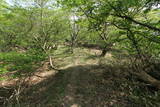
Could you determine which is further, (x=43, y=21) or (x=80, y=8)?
(x=43, y=21)

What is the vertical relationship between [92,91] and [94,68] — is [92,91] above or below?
below

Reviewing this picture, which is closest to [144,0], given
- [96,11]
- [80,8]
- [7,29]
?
[96,11]

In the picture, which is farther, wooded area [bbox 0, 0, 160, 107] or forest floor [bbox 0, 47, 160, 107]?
forest floor [bbox 0, 47, 160, 107]

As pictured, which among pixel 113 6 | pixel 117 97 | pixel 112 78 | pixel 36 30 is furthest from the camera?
pixel 36 30

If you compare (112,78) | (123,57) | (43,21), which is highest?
(43,21)

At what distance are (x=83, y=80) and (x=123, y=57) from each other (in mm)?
4079

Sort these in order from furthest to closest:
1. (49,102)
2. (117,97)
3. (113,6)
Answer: (49,102) → (117,97) → (113,6)

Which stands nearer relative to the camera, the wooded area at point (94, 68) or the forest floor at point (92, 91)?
the wooded area at point (94, 68)

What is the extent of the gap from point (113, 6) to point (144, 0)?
1465 millimetres

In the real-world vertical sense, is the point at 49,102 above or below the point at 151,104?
below

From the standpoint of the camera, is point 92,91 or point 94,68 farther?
point 94,68

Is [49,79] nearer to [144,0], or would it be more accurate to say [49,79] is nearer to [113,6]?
[113,6]

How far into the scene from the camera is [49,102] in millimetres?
5707

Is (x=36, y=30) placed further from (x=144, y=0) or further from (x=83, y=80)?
(x=144, y=0)
